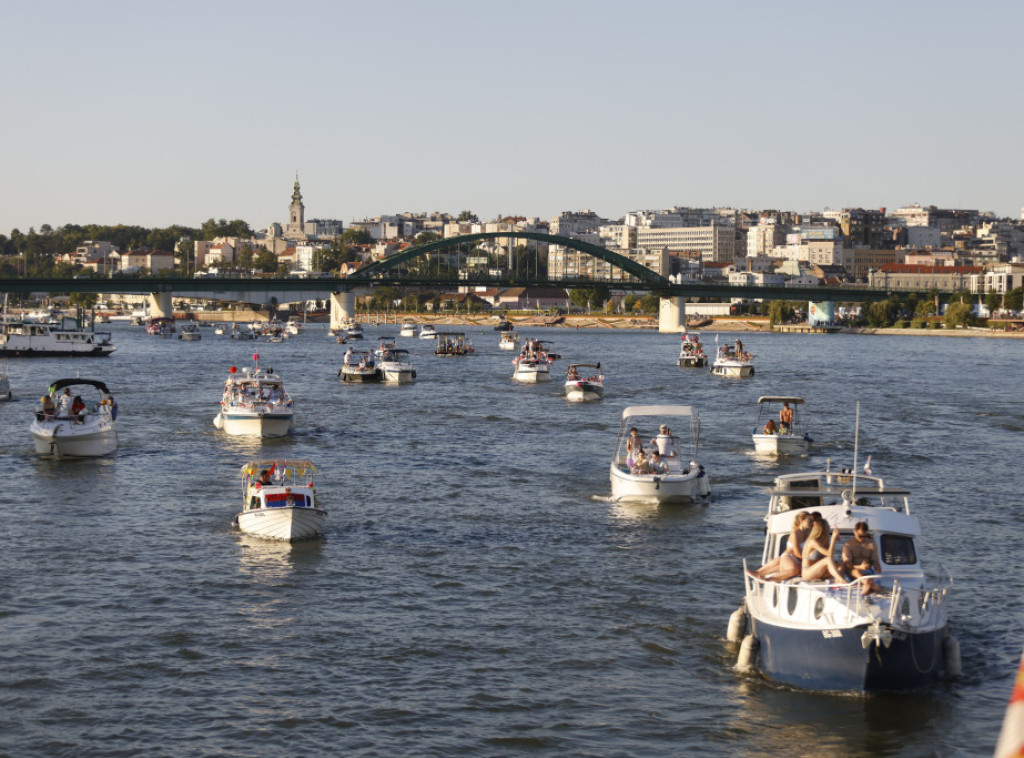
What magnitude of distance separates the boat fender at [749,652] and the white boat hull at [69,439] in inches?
1144

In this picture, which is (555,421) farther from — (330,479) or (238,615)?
(238,615)

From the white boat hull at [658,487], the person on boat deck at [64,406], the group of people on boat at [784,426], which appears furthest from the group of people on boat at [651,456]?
the person on boat deck at [64,406]

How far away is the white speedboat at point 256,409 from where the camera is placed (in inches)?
1993

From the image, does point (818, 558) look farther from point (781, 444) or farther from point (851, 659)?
point (781, 444)

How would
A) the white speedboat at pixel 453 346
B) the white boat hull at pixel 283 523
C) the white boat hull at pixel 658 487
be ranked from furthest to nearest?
the white speedboat at pixel 453 346
the white boat hull at pixel 658 487
the white boat hull at pixel 283 523

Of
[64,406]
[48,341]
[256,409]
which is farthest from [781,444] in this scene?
[48,341]

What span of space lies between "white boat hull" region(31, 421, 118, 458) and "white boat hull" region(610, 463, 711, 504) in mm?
18802

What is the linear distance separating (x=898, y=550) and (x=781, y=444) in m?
25.4

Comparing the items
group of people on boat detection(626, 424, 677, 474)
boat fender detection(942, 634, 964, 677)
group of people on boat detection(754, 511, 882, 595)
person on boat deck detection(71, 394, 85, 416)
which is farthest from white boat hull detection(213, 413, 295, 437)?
boat fender detection(942, 634, 964, 677)

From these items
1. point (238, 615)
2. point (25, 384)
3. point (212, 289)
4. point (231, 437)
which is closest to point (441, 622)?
point (238, 615)

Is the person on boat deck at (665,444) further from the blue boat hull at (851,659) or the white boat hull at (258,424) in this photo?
the white boat hull at (258,424)

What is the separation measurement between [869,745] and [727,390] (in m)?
63.6

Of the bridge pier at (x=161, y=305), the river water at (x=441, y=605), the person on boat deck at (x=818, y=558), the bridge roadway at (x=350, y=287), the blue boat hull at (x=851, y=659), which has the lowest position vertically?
the river water at (x=441, y=605)

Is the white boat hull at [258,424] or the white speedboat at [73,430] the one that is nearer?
the white speedboat at [73,430]
